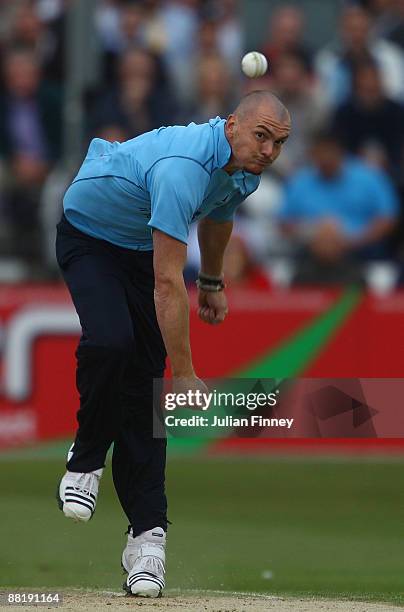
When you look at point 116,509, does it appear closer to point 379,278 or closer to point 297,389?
point 297,389

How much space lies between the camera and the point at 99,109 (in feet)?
40.0

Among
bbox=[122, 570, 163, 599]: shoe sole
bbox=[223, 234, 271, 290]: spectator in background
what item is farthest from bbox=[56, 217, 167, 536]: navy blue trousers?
bbox=[223, 234, 271, 290]: spectator in background

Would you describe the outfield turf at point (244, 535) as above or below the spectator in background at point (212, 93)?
below

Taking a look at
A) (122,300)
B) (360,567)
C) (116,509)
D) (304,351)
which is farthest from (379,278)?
(122,300)

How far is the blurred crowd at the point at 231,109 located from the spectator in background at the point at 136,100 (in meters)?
0.01

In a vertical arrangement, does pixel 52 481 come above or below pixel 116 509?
above

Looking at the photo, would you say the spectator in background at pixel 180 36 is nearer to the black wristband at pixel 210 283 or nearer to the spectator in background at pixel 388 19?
the spectator in background at pixel 388 19

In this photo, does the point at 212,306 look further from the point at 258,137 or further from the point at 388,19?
the point at 388,19

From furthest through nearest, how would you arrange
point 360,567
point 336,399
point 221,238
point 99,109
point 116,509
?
point 99,109 → point 116,509 → point 360,567 → point 221,238 → point 336,399

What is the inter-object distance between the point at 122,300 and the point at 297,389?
2.87 ft

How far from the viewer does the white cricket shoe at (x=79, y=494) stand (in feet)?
19.7

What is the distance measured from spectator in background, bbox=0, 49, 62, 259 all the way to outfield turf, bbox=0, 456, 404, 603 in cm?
305

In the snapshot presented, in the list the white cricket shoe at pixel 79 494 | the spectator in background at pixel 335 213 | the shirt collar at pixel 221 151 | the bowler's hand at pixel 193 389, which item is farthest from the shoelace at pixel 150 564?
the spectator in background at pixel 335 213

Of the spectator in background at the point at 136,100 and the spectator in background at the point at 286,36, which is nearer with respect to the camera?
the spectator in background at the point at 136,100
